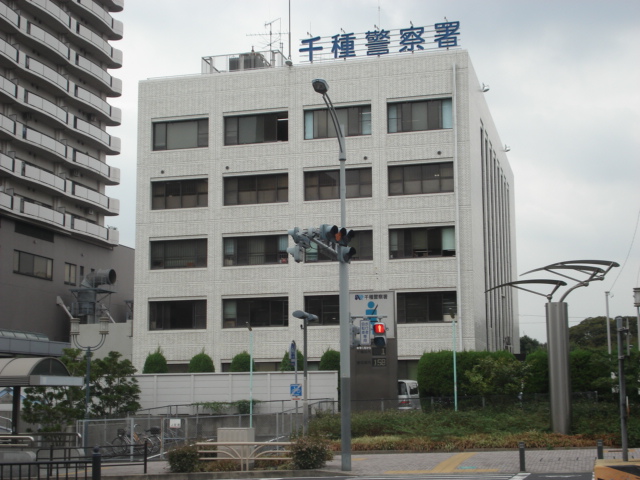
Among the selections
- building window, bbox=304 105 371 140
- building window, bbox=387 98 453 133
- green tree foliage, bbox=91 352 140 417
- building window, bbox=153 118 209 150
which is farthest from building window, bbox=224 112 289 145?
green tree foliage, bbox=91 352 140 417

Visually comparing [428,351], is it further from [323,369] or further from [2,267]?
[2,267]

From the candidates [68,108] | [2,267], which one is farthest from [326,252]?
[68,108]

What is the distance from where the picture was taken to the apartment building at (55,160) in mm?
63531

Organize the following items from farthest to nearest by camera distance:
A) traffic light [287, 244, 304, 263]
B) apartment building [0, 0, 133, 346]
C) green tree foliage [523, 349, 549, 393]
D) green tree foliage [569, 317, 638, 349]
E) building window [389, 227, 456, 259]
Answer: green tree foliage [569, 317, 638, 349], apartment building [0, 0, 133, 346], building window [389, 227, 456, 259], green tree foliage [523, 349, 549, 393], traffic light [287, 244, 304, 263]

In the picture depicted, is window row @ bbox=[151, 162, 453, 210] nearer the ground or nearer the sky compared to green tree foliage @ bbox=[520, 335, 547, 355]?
nearer the sky

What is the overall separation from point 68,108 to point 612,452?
57.6 m

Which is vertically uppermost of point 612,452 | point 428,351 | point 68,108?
point 68,108

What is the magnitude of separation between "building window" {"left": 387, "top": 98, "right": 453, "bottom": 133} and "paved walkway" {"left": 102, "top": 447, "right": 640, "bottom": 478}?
22.8 m

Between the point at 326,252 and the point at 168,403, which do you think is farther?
the point at 168,403

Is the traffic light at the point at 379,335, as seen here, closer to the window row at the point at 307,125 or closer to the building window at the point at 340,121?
the window row at the point at 307,125

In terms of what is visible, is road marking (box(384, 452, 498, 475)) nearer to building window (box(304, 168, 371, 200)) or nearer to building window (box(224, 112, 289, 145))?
building window (box(304, 168, 371, 200))

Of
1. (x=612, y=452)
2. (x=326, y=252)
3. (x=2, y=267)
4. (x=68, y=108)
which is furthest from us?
(x=68, y=108)

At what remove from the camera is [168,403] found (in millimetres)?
44438

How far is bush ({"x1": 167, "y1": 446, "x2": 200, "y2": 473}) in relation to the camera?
2464 cm
